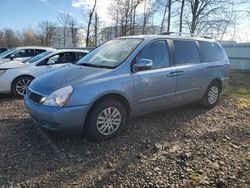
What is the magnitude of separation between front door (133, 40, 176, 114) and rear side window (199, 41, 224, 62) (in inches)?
52.0

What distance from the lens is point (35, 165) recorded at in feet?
11.2

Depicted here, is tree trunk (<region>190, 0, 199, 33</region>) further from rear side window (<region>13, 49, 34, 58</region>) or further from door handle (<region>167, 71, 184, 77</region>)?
door handle (<region>167, 71, 184, 77</region>)

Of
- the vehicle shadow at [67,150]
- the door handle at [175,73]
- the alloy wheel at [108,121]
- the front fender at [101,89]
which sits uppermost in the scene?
the door handle at [175,73]

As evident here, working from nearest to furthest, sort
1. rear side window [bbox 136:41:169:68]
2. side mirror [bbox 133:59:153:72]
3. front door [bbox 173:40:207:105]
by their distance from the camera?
side mirror [bbox 133:59:153:72]
rear side window [bbox 136:41:169:68]
front door [bbox 173:40:207:105]

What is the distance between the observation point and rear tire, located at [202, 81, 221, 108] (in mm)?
6087

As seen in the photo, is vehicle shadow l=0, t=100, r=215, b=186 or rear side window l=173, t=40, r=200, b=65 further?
rear side window l=173, t=40, r=200, b=65

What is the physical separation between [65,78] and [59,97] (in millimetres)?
436

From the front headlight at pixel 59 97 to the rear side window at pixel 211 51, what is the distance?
3.44 metres

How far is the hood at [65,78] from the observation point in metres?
3.92

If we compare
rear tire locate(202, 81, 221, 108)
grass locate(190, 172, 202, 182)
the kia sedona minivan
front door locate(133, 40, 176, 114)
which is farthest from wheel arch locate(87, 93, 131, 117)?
rear tire locate(202, 81, 221, 108)

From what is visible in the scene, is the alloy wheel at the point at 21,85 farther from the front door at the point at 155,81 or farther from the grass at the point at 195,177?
the grass at the point at 195,177

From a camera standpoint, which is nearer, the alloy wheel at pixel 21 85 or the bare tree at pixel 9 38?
the alloy wheel at pixel 21 85

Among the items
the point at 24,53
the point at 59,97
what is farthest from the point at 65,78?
the point at 24,53

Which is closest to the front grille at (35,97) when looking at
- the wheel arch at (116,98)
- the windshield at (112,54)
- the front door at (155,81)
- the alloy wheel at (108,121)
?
the wheel arch at (116,98)
